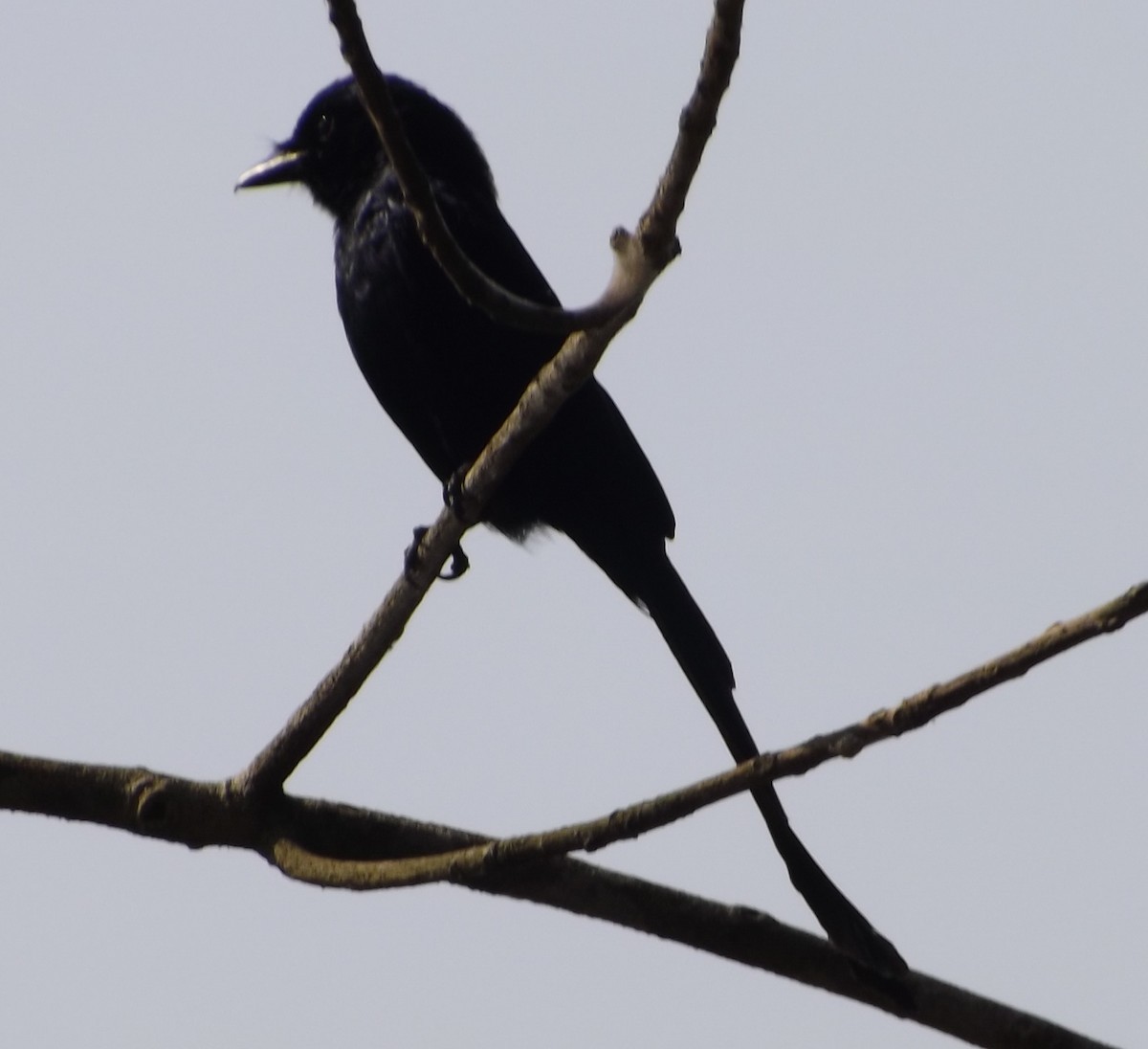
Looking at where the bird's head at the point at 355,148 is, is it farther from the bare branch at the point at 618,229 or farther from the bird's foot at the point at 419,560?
the bare branch at the point at 618,229

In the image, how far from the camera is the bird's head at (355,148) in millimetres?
5078

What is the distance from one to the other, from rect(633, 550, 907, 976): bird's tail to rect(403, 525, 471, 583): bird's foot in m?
0.45

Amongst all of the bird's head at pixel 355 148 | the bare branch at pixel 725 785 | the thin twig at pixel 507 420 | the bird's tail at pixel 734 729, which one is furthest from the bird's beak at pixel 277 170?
the bare branch at pixel 725 785

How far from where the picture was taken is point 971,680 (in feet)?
7.26

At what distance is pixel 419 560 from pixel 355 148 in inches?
90.7

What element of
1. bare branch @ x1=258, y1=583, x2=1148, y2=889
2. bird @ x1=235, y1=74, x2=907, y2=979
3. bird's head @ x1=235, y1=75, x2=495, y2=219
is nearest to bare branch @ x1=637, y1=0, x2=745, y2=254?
bare branch @ x1=258, y1=583, x2=1148, y2=889

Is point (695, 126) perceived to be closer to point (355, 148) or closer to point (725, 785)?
point (725, 785)

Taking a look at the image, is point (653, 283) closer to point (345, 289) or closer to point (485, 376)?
point (485, 376)

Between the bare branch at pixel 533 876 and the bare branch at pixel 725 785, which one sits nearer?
the bare branch at pixel 725 785

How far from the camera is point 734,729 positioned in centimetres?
417

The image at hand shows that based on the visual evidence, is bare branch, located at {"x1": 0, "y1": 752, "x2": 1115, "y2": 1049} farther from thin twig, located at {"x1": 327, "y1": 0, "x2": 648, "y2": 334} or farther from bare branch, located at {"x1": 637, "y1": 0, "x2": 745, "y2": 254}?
bare branch, located at {"x1": 637, "y1": 0, "x2": 745, "y2": 254}

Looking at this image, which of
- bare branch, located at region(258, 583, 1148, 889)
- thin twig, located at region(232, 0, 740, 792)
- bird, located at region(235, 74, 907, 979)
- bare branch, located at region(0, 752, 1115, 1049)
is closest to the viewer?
bare branch, located at region(258, 583, 1148, 889)

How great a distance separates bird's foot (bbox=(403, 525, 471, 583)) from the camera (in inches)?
127

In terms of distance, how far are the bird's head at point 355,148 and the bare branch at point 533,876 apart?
2.26 metres
